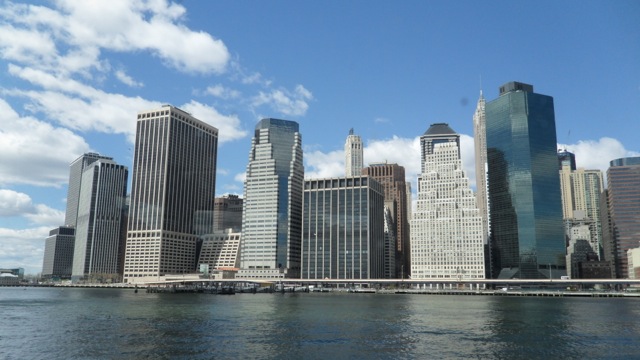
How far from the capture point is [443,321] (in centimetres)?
12094

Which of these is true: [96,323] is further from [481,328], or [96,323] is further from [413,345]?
[481,328]

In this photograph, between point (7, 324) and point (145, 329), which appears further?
point (7, 324)

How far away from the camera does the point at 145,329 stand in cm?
9925

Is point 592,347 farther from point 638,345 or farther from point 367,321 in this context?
point 367,321

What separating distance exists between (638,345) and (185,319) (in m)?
86.1

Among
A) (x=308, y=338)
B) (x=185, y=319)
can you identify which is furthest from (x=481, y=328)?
(x=185, y=319)

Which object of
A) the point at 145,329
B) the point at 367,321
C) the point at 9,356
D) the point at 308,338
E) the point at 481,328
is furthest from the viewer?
the point at 367,321

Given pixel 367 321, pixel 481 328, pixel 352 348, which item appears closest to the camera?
pixel 352 348

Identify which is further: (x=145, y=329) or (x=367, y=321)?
(x=367, y=321)

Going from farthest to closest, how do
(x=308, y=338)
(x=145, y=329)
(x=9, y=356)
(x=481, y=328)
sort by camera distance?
(x=481, y=328), (x=145, y=329), (x=308, y=338), (x=9, y=356)

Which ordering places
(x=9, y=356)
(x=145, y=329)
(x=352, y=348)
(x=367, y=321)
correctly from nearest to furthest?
(x=9, y=356) < (x=352, y=348) < (x=145, y=329) < (x=367, y=321)

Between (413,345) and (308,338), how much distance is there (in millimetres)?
17204

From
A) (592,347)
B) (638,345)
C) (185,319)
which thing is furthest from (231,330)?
(638,345)

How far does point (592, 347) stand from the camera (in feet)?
268
